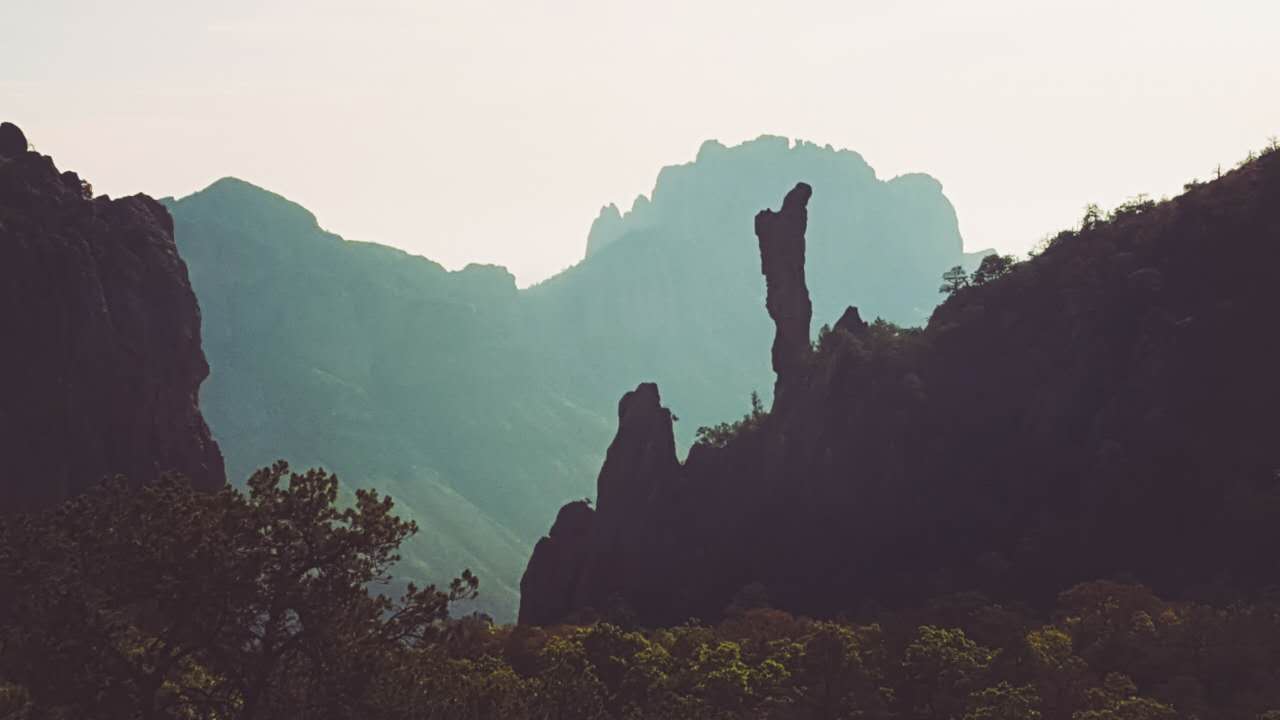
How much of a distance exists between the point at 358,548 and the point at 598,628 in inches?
1545

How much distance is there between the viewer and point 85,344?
10038cm

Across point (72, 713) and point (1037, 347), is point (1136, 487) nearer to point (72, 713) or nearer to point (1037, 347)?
point (1037, 347)

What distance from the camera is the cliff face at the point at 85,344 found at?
9394 centimetres

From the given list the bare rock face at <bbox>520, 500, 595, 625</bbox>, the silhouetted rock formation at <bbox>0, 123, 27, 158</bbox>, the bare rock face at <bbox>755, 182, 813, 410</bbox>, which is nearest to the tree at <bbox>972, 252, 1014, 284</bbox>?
the bare rock face at <bbox>755, 182, 813, 410</bbox>

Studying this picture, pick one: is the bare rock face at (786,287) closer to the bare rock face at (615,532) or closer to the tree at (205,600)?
the bare rock face at (615,532)

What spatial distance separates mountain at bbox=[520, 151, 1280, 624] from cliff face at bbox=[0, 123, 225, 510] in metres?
48.5

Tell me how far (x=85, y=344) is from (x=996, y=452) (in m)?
91.8

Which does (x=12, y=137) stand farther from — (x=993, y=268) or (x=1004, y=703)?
(x=993, y=268)

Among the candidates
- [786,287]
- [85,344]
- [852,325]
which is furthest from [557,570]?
[85,344]

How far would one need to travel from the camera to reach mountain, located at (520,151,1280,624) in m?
101

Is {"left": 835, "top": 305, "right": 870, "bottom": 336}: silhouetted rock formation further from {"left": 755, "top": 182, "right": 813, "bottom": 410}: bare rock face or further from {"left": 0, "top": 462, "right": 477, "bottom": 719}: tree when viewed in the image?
{"left": 0, "top": 462, "right": 477, "bottom": 719}: tree

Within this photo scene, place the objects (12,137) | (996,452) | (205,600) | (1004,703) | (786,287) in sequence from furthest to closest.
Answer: (786,287)
(996,452)
(12,137)
(1004,703)
(205,600)

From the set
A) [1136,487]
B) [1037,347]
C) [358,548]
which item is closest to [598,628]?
[358,548]

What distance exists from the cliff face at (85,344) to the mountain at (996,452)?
4854cm
